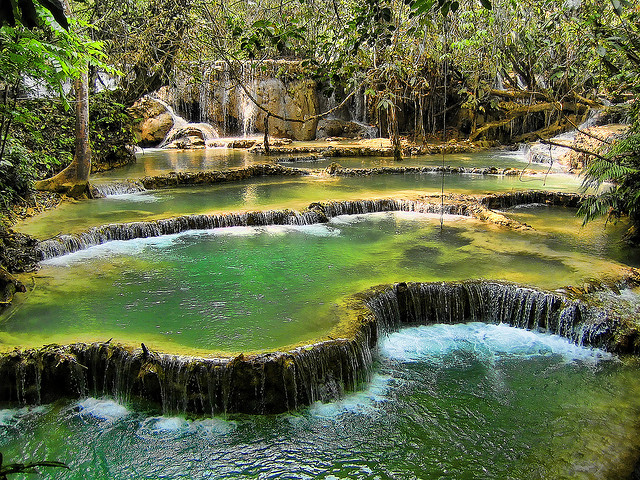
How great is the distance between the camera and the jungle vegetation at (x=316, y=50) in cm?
453

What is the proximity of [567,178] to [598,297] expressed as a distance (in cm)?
901

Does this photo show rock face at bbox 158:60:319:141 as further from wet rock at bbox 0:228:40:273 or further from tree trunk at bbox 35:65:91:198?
wet rock at bbox 0:228:40:273

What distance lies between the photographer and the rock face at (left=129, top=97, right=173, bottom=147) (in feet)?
68.5

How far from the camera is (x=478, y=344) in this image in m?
6.10

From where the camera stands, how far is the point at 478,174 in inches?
592

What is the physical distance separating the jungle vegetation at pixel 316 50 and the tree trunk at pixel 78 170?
0.30 meters

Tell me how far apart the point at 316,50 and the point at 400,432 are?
12.9ft

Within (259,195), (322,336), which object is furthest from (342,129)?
(322,336)

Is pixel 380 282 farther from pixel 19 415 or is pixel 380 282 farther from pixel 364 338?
pixel 19 415

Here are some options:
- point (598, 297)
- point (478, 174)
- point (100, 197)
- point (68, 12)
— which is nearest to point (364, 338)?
point (598, 297)

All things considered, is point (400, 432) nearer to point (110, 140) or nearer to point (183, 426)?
point (183, 426)

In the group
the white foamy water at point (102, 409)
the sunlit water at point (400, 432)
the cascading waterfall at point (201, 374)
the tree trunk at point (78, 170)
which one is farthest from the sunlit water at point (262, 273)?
the tree trunk at point (78, 170)

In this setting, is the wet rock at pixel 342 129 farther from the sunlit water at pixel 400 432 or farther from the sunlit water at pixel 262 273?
the sunlit water at pixel 400 432

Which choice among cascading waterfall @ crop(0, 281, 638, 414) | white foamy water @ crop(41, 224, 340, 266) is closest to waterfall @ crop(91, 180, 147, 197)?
white foamy water @ crop(41, 224, 340, 266)
